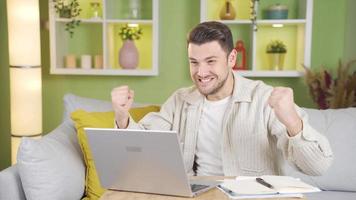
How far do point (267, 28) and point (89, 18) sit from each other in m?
1.25

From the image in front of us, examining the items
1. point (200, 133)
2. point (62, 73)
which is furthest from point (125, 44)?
point (200, 133)

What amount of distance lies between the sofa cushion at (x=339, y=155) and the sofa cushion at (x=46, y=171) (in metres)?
1.02

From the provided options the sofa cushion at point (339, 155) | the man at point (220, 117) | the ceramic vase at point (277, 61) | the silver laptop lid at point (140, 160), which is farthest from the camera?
the ceramic vase at point (277, 61)

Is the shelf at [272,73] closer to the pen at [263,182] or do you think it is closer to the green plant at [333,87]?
the green plant at [333,87]

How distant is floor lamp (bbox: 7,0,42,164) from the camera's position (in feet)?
9.33

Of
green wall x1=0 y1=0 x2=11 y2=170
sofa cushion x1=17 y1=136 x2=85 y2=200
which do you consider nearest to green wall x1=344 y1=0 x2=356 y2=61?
sofa cushion x1=17 y1=136 x2=85 y2=200

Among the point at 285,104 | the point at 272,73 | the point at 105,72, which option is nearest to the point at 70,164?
the point at 285,104

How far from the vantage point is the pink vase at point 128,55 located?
3.10 meters

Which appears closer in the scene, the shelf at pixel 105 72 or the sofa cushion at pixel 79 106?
the sofa cushion at pixel 79 106

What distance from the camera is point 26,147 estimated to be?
5.63ft

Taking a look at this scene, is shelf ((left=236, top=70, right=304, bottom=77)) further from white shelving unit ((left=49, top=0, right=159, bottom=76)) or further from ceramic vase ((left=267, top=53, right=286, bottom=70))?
white shelving unit ((left=49, top=0, right=159, bottom=76))

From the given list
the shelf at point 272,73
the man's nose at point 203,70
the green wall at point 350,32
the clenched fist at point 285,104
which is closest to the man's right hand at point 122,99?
the man's nose at point 203,70

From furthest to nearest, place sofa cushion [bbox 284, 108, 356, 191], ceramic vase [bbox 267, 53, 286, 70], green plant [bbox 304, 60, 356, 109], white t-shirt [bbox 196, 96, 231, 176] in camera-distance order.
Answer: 1. ceramic vase [bbox 267, 53, 286, 70]
2. green plant [bbox 304, 60, 356, 109]
3. sofa cushion [bbox 284, 108, 356, 191]
4. white t-shirt [bbox 196, 96, 231, 176]

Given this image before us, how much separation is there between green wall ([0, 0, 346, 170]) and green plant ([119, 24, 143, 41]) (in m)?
0.16
